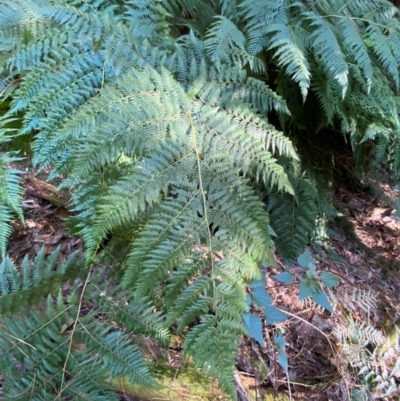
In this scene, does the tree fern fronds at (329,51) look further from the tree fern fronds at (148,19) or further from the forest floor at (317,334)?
the forest floor at (317,334)

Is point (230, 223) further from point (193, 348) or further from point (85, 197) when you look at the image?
point (85, 197)

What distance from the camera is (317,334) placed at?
2.14m

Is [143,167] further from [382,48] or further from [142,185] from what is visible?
[382,48]

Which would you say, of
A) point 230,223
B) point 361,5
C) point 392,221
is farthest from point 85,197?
point 392,221

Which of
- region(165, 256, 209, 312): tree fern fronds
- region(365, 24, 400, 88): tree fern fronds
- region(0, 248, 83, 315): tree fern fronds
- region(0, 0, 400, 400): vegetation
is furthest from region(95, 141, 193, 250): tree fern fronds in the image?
region(365, 24, 400, 88): tree fern fronds

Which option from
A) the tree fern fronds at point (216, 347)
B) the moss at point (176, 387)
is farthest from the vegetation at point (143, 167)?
the moss at point (176, 387)

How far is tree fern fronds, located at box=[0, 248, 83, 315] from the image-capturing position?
4.64 ft

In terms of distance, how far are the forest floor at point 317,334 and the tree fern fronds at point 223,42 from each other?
1.03 m

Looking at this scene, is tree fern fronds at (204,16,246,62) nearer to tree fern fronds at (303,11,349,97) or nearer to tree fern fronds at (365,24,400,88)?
tree fern fronds at (303,11,349,97)

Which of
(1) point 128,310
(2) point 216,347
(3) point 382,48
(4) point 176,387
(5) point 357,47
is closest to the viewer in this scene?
(2) point 216,347

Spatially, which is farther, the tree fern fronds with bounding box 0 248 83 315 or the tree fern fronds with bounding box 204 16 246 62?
the tree fern fronds with bounding box 204 16 246 62

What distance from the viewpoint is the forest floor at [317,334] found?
192cm

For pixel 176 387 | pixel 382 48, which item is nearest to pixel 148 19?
pixel 382 48

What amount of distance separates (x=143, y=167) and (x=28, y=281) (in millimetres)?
589
